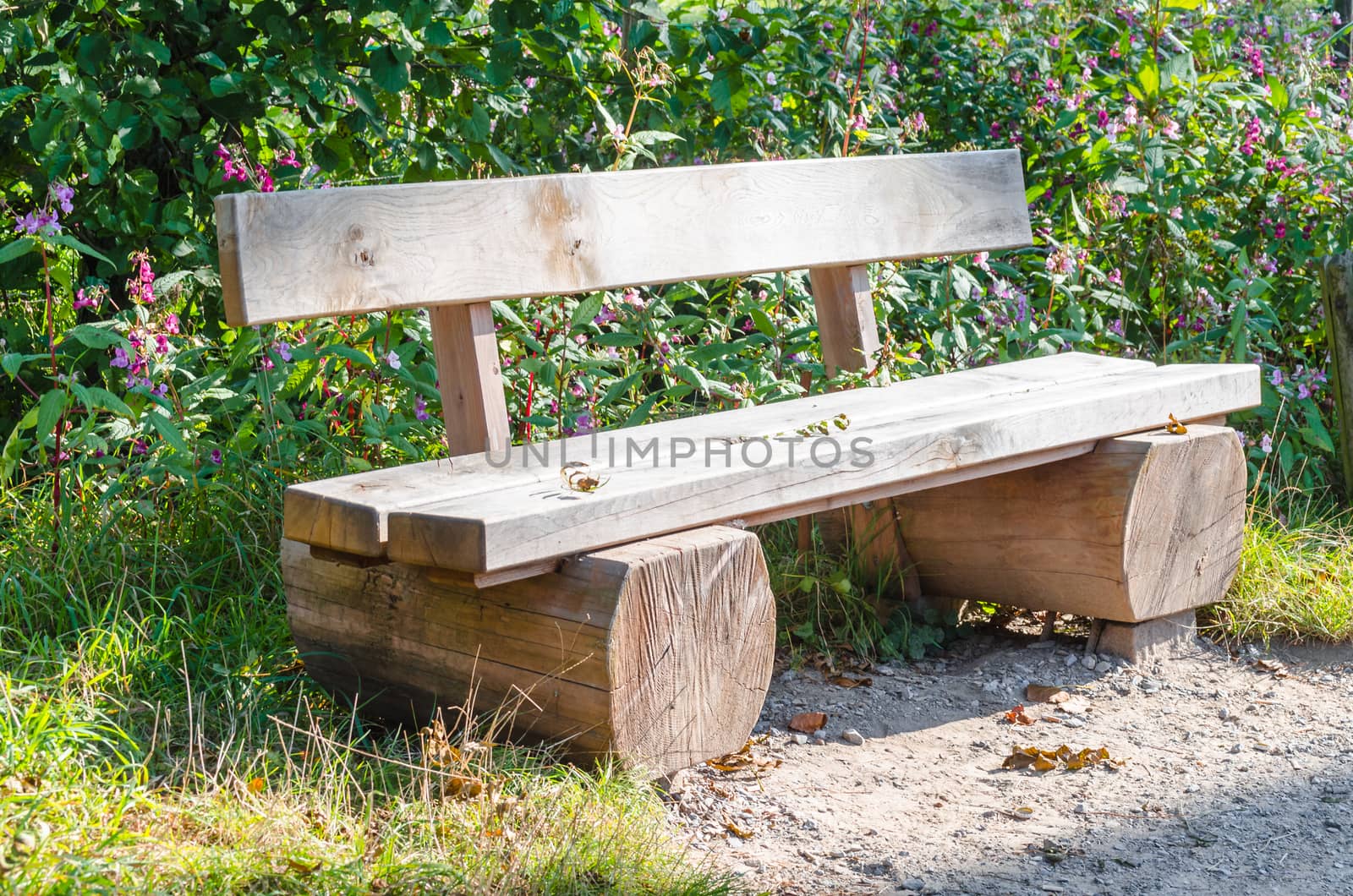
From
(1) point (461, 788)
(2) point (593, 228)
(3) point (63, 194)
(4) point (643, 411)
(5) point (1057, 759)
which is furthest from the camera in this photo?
(4) point (643, 411)

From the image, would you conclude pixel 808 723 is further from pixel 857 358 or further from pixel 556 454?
pixel 857 358

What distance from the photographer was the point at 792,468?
229 centimetres

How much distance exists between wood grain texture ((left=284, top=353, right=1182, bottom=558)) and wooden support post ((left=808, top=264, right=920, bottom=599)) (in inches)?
8.7

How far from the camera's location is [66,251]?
387cm

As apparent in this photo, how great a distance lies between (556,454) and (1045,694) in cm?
128

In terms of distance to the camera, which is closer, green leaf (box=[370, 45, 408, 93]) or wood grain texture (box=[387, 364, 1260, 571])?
wood grain texture (box=[387, 364, 1260, 571])

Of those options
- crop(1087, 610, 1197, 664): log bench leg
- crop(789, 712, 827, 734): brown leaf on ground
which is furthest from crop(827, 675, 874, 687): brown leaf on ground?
crop(1087, 610, 1197, 664): log bench leg

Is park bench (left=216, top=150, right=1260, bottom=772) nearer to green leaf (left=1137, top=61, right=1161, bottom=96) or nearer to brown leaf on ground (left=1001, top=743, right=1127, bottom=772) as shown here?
brown leaf on ground (left=1001, top=743, right=1127, bottom=772)

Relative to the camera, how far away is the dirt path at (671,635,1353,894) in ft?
7.06

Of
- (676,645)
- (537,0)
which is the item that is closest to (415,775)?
(676,645)

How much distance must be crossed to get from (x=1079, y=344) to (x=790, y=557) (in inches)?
55.0

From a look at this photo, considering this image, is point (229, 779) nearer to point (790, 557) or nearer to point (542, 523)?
point (542, 523)

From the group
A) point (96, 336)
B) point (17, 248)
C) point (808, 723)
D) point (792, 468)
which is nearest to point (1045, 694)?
point (808, 723)

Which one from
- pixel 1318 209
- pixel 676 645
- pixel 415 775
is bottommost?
pixel 415 775
